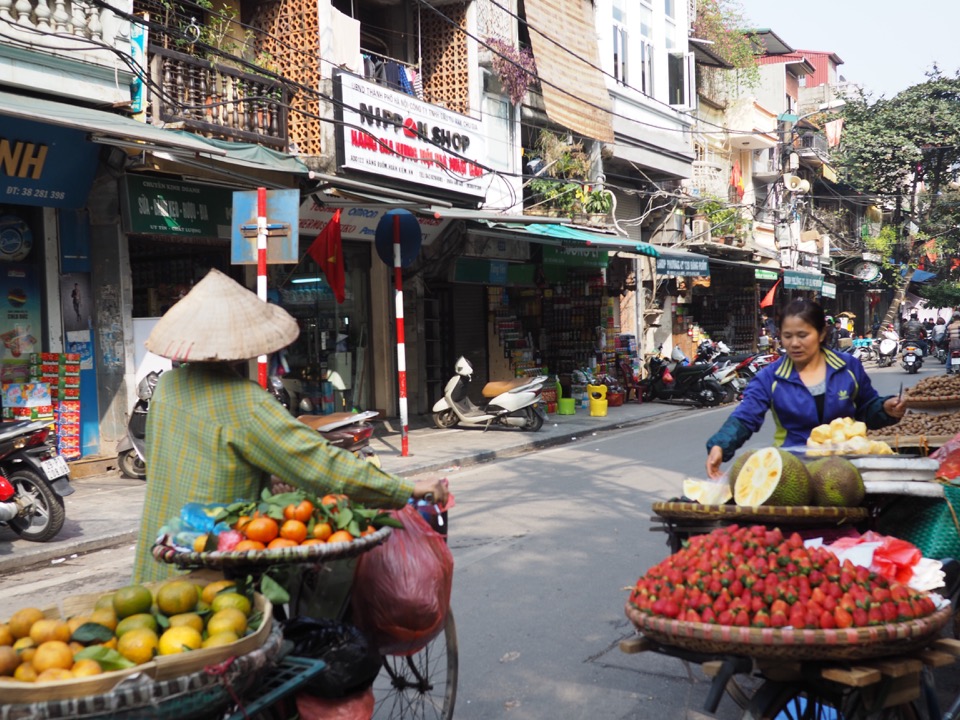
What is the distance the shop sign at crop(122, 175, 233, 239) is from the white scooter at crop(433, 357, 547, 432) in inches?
188

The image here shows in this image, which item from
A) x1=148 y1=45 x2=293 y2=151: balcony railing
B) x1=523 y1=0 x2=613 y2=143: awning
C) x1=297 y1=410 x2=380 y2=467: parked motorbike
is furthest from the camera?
x1=523 y1=0 x2=613 y2=143: awning

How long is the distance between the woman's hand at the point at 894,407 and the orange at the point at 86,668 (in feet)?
12.3

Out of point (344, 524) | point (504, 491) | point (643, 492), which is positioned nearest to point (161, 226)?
point (504, 491)

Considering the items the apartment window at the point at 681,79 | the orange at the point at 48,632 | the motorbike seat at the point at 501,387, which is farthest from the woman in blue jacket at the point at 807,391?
the apartment window at the point at 681,79

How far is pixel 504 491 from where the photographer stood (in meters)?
9.98

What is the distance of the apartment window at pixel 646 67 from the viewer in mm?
24156

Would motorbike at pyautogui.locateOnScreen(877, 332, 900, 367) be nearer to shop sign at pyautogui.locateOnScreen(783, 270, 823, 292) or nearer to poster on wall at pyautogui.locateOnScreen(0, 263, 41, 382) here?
shop sign at pyautogui.locateOnScreen(783, 270, 823, 292)

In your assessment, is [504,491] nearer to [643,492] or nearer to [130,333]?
[643,492]

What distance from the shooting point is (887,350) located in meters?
30.4

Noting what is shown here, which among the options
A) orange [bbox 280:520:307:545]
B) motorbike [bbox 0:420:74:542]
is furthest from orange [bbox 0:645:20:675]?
motorbike [bbox 0:420:74:542]

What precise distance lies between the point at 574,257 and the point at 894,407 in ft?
48.6

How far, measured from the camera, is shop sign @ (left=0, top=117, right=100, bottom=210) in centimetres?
959

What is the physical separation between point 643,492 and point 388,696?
19.4 feet

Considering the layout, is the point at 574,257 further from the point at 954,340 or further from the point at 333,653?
the point at 333,653
